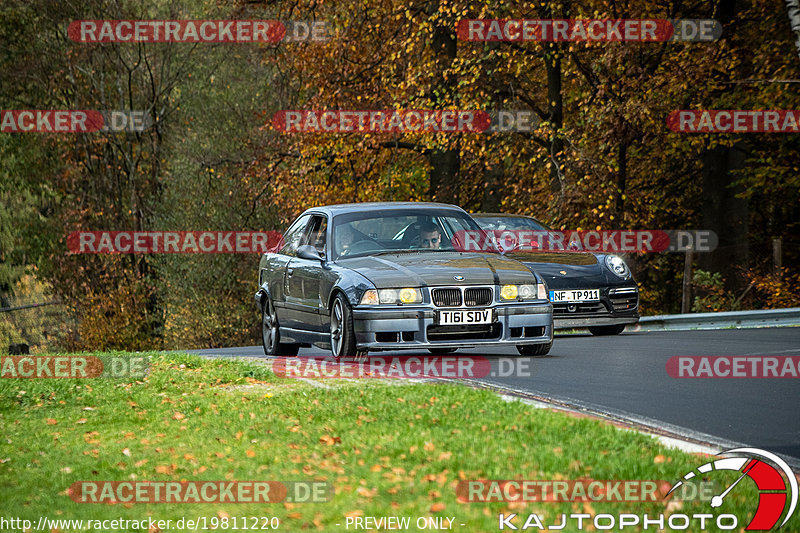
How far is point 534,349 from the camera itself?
12.9 meters

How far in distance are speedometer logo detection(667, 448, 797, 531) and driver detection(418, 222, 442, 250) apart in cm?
683

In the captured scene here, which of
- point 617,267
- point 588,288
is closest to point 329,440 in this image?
point 588,288

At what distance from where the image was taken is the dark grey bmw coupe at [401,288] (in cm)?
1163

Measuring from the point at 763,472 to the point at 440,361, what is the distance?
6.78m

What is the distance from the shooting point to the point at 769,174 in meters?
28.8

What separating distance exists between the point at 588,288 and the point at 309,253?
4.72 meters

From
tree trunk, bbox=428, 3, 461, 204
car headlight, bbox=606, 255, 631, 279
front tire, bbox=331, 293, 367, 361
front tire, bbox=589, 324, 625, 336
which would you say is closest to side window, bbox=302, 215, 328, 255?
front tire, bbox=331, 293, 367, 361

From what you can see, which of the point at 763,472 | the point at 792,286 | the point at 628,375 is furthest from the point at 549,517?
the point at 792,286

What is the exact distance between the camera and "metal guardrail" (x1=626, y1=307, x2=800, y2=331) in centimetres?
1678

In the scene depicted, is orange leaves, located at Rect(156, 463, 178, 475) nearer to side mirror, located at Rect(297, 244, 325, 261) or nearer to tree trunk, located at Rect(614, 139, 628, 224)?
side mirror, located at Rect(297, 244, 325, 261)

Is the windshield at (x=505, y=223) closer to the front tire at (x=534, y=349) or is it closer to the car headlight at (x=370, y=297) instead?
the front tire at (x=534, y=349)

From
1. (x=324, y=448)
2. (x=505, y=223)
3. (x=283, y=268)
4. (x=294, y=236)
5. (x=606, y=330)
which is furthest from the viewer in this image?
(x=505, y=223)

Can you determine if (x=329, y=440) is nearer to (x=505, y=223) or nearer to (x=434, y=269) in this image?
(x=434, y=269)

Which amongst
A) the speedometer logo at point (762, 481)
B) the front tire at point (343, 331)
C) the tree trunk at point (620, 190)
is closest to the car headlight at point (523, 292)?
the front tire at point (343, 331)
